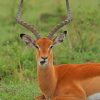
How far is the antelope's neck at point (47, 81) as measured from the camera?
6922 millimetres

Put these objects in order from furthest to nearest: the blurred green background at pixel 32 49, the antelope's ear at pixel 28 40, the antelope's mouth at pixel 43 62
→ the blurred green background at pixel 32 49, the antelope's ear at pixel 28 40, the antelope's mouth at pixel 43 62

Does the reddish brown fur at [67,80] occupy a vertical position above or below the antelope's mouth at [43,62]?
below

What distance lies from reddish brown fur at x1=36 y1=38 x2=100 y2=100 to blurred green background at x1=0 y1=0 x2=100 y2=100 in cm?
61

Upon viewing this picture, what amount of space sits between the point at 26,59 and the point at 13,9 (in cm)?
493

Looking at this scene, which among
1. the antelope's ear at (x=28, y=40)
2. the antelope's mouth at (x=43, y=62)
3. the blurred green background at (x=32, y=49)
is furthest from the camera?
the blurred green background at (x=32, y=49)

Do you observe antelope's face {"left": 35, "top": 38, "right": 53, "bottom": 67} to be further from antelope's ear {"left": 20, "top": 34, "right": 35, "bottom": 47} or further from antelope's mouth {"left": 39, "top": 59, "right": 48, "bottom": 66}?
antelope's ear {"left": 20, "top": 34, "right": 35, "bottom": 47}

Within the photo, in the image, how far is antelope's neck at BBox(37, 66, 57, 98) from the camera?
22.7ft

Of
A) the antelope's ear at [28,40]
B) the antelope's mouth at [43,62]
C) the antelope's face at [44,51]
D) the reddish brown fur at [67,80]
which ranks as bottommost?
the reddish brown fur at [67,80]

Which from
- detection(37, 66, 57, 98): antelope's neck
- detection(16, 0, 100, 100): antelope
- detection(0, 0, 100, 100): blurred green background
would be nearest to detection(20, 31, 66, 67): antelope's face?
detection(16, 0, 100, 100): antelope

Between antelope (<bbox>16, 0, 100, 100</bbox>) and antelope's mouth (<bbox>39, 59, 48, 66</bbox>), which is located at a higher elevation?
antelope's mouth (<bbox>39, 59, 48, 66</bbox>)

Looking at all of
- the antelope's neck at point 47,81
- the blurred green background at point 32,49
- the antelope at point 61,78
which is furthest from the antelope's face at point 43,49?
the blurred green background at point 32,49

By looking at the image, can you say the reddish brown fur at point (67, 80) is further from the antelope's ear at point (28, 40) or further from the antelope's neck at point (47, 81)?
the antelope's ear at point (28, 40)

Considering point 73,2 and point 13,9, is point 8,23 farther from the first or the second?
point 73,2

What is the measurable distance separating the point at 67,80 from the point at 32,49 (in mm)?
2975
